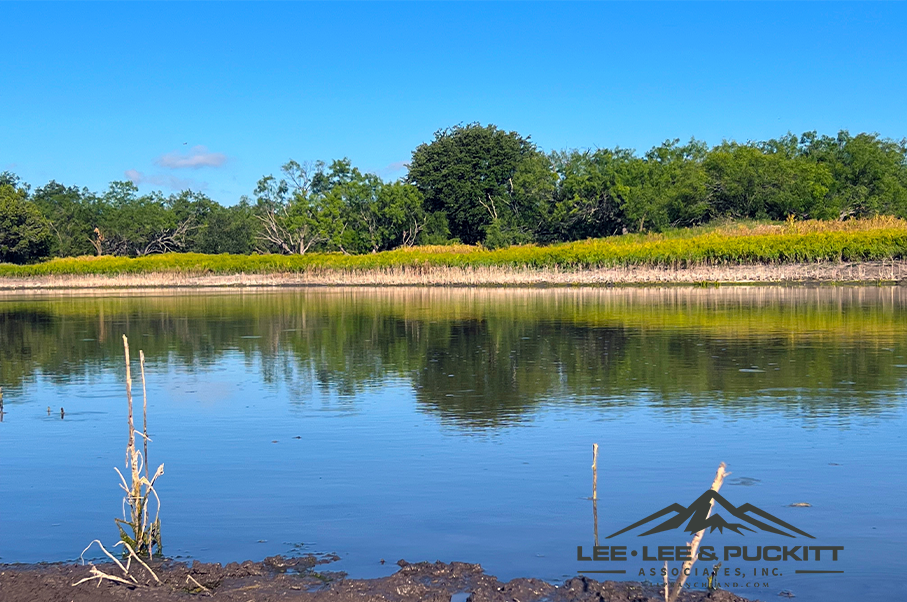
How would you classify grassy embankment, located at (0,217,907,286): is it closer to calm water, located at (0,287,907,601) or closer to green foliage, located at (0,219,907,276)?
green foliage, located at (0,219,907,276)

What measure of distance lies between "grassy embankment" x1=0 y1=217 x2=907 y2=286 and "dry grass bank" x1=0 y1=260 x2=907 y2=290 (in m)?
0.09

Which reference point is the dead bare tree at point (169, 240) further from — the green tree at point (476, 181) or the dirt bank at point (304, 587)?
the dirt bank at point (304, 587)

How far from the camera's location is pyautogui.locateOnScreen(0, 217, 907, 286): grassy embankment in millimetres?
58750

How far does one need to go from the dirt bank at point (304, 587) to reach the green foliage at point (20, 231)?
104243 millimetres

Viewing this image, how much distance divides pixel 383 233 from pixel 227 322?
2727 inches

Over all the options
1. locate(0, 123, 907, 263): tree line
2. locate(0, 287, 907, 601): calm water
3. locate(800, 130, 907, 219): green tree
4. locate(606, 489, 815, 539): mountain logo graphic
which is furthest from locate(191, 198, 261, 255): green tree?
locate(606, 489, 815, 539): mountain logo graphic

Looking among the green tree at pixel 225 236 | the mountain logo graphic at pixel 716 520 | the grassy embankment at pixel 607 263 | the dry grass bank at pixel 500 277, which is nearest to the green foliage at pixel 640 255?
the grassy embankment at pixel 607 263

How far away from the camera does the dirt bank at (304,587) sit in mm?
6812

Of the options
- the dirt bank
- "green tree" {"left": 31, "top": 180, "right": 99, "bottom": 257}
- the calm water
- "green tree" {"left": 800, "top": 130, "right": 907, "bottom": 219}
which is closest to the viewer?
the dirt bank

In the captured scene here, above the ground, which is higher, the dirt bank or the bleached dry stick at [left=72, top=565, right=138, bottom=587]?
the bleached dry stick at [left=72, top=565, right=138, bottom=587]

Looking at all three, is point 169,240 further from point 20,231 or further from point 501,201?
point 501,201

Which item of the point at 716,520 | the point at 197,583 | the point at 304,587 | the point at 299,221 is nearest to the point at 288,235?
the point at 299,221

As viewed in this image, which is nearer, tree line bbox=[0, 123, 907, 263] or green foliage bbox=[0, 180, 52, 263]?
tree line bbox=[0, 123, 907, 263]

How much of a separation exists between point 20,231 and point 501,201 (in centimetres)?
5316
